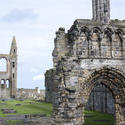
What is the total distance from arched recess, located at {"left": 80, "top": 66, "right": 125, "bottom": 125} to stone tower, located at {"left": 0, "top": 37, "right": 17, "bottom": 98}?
4325 centimetres

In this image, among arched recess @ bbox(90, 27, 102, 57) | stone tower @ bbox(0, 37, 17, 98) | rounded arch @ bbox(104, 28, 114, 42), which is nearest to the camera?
arched recess @ bbox(90, 27, 102, 57)

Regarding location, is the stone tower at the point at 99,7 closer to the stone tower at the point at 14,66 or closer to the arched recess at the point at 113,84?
the arched recess at the point at 113,84

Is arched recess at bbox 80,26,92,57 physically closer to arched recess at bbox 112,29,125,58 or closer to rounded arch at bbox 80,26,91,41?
rounded arch at bbox 80,26,91,41

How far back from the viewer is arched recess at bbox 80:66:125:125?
37.3ft

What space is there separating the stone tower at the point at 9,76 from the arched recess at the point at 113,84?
43247 mm

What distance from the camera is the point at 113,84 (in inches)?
470

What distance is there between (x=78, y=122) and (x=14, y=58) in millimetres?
46267

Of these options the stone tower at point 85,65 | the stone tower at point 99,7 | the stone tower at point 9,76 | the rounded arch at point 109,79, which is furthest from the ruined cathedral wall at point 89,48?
the stone tower at point 9,76

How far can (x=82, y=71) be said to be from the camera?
11.2m

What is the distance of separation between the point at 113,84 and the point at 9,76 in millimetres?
46005

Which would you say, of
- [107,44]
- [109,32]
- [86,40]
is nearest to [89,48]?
[86,40]

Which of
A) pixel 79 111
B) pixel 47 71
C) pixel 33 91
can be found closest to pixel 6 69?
pixel 33 91

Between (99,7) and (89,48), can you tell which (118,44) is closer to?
(89,48)

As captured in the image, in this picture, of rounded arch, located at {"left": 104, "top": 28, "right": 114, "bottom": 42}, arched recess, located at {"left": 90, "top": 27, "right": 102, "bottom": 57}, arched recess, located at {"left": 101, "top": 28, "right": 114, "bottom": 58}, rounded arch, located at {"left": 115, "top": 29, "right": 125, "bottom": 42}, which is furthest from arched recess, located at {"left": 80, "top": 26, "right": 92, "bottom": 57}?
rounded arch, located at {"left": 115, "top": 29, "right": 125, "bottom": 42}
